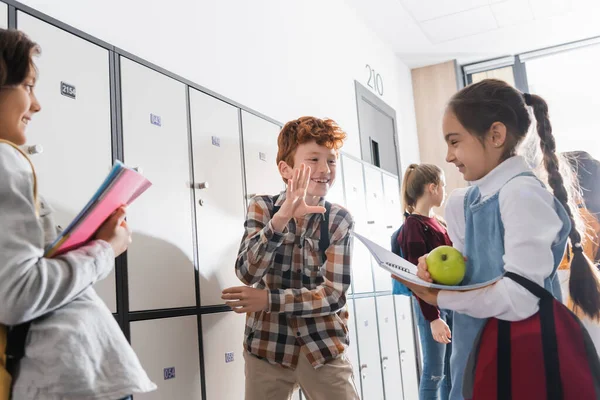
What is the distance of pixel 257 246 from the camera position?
64.1 inches

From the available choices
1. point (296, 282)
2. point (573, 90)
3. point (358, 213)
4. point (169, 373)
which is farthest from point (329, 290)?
point (573, 90)

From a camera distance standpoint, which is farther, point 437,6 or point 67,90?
point 437,6

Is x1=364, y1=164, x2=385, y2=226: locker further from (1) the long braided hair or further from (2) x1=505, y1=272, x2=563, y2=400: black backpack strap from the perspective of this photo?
(2) x1=505, y1=272, x2=563, y2=400: black backpack strap

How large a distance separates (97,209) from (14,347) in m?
0.26

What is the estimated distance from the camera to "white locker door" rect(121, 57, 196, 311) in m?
1.66

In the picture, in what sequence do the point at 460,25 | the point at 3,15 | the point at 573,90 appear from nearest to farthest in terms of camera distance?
the point at 3,15 < the point at 460,25 < the point at 573,90

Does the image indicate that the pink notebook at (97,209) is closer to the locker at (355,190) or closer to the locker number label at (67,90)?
the locker number label at (67,90)

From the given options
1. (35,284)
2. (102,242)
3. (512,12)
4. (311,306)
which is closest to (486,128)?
(311,306)

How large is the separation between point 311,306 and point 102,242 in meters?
0.78

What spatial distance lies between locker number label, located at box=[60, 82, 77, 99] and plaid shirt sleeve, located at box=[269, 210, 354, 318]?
78 cm

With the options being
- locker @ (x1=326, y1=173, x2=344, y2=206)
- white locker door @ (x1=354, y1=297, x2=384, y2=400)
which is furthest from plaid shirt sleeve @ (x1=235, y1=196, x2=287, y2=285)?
white locker door @ (x1=354, y1=297, x2=384, y2=400)

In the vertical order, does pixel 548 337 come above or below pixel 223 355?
above

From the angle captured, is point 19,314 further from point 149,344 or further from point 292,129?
point 292,129

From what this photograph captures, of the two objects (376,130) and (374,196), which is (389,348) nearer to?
(374,196)
